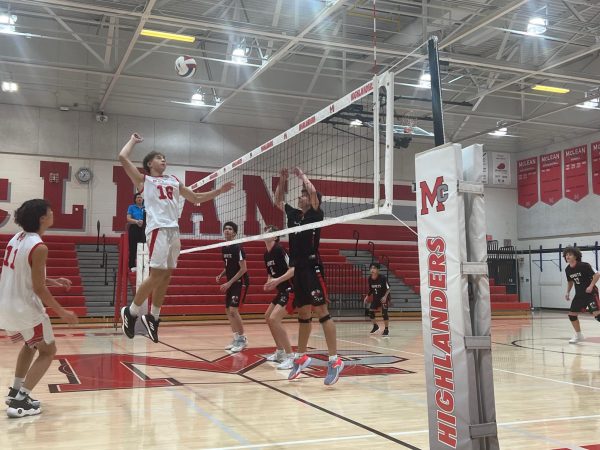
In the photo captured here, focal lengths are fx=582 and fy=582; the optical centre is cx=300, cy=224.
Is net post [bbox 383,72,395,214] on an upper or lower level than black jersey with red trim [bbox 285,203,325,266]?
upper

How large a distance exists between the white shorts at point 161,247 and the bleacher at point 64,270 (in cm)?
1024

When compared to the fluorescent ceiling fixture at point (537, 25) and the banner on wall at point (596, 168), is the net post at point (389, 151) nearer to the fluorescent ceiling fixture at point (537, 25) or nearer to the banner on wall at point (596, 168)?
the fluorescent ceiling fixture at point (537, 25)

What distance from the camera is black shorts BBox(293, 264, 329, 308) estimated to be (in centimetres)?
619

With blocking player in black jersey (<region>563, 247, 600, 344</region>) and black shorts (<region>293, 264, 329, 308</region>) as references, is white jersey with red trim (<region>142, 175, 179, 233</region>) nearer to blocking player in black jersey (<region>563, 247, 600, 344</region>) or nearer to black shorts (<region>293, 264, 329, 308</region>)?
black shorts (<region>293, 264, 329, 308</region>)

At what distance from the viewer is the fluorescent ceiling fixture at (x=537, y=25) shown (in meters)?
13.7

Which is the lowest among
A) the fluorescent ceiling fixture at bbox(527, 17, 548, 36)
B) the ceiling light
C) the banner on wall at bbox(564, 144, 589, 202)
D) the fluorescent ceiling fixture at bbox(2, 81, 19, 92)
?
the banner on wall at bbox(564, 144, 589, 202)

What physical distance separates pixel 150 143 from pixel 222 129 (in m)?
2.66

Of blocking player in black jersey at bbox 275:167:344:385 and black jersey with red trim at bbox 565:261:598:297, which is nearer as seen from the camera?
blocking player in black jersey at bbox 275:167:344:385

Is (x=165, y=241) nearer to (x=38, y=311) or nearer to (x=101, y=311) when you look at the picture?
(x=38, y=311)

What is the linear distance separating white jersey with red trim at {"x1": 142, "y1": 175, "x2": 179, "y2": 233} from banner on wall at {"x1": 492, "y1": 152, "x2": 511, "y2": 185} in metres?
21.2

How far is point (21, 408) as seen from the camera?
456 cm

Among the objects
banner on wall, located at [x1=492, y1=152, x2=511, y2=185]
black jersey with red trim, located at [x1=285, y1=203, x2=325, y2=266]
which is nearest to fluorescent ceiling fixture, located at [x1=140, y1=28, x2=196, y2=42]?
black jersey with red trim, located at [x1=285, y1=203, x2=325, y2=266]

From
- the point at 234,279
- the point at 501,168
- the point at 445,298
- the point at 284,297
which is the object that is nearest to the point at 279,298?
the point at 284,297

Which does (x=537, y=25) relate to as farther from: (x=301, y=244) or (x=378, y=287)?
(x=301, y=244)
